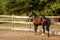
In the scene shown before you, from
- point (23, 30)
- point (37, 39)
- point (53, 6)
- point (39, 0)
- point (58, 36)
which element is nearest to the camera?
point (37, 39)

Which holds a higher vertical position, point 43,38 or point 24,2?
point 24,2

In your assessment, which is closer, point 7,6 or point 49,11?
point 49,11

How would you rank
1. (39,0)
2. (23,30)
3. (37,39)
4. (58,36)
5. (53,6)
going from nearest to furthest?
(37,39)
(58,36)
(23,30)
(53,6)
(39,0)

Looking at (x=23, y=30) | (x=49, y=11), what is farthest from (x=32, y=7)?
(x=23, y=30)

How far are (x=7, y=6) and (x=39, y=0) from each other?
158 inches

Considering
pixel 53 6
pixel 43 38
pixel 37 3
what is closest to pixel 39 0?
pixel 37 3

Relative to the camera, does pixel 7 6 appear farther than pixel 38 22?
Yes

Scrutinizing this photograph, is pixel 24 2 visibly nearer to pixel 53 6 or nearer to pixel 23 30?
pixel 53 6

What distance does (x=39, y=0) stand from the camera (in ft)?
76.5

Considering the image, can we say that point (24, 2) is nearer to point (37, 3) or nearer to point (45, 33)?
point (37, 3)

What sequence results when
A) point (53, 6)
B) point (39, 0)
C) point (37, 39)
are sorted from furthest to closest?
point (39, 0)
point (53, 6)
point (37, 39)

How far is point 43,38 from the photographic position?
12609 millimetres

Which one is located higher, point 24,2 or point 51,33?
point 24,2

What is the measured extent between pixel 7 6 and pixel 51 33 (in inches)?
454
